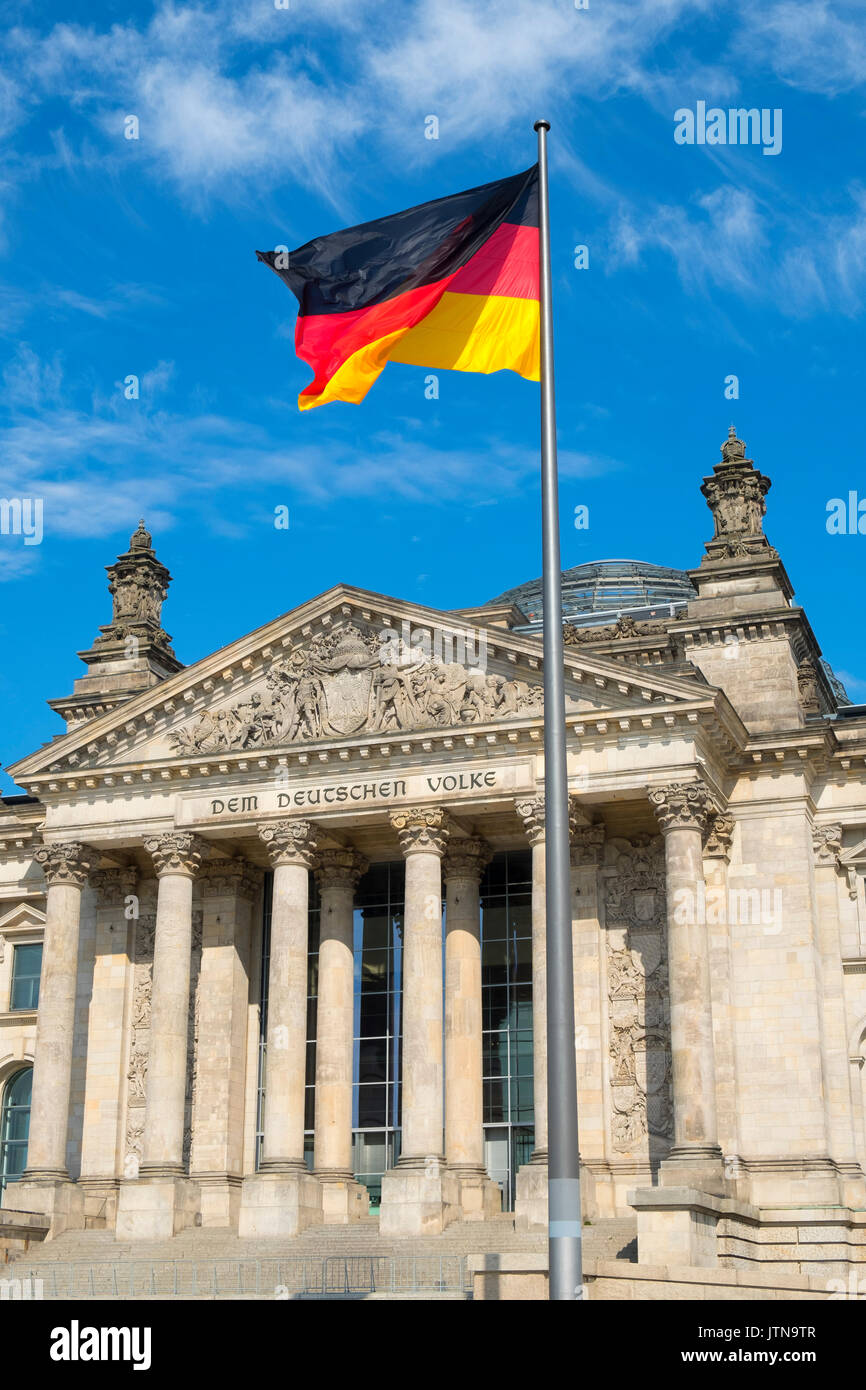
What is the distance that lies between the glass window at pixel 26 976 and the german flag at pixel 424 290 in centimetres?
3126

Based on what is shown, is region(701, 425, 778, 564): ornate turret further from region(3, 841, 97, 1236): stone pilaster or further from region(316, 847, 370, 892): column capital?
region(3, 841, 97, 1236): stone pilaster

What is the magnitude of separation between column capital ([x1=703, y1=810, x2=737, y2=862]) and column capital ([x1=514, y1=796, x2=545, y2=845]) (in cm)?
504

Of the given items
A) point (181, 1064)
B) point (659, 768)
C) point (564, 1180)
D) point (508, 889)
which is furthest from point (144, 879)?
point (564, 1180)

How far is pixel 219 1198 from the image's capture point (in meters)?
44.5

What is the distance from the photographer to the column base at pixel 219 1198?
44250 millimetres

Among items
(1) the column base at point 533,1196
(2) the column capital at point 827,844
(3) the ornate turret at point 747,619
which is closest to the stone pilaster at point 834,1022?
(2) the column capital at point 827,844

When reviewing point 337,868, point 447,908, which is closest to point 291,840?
point 337,868

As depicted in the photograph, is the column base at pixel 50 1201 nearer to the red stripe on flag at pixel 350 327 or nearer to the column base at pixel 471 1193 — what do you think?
the column base at pixel 471 1193

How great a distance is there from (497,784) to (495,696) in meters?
2.40

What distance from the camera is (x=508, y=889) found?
46281 millimetres

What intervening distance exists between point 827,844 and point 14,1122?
26885 millimetres

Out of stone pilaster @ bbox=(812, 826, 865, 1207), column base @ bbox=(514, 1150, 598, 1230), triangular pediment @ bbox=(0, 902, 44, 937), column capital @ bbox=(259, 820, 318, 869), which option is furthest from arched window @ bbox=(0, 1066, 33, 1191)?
stone pilaster @ bbox=(812, 826, 865, 1207)

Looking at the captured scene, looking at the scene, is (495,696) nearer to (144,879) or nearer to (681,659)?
(681,659)
